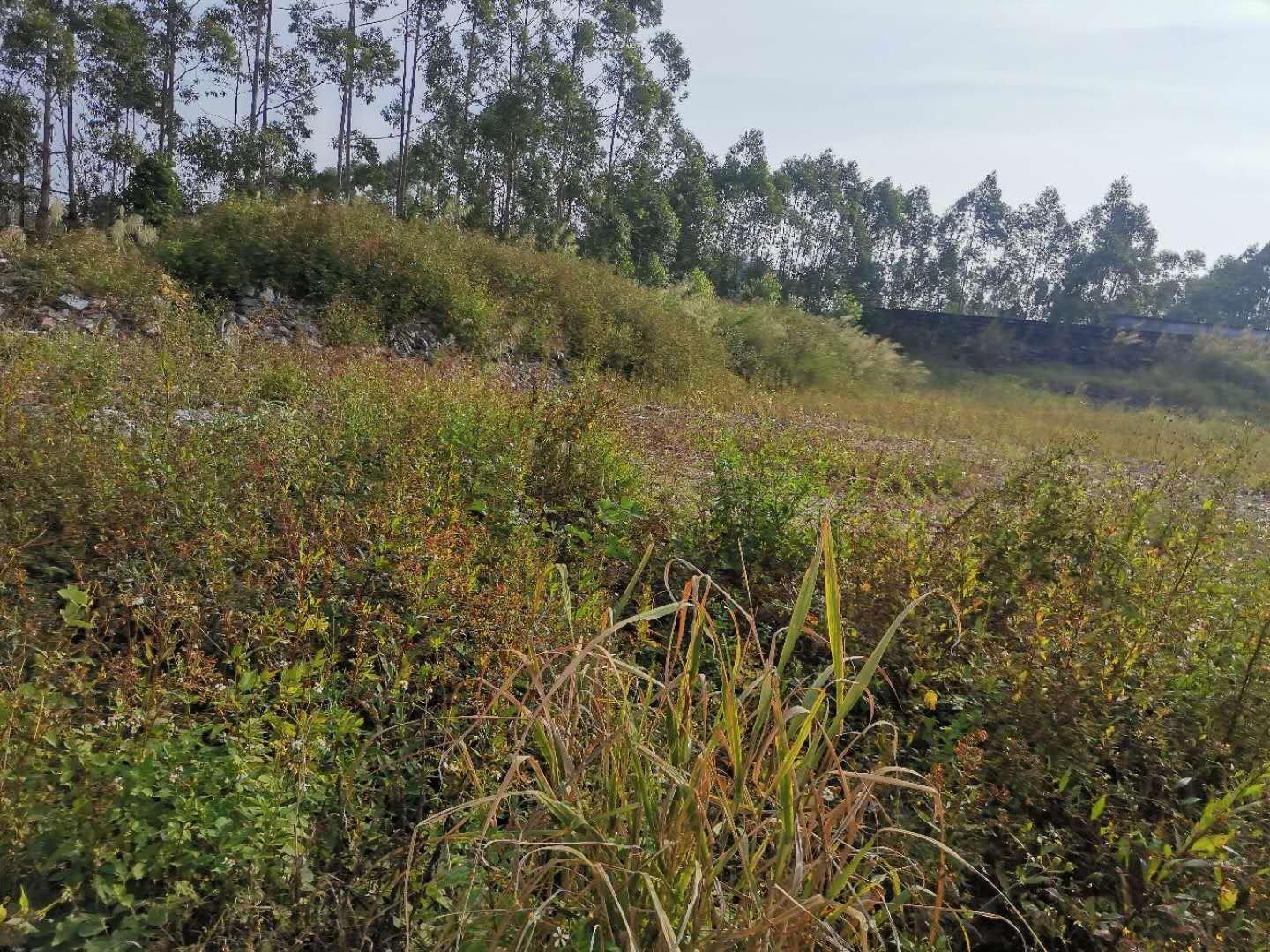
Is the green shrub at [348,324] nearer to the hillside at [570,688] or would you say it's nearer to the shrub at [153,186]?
the hillside at [570,688]

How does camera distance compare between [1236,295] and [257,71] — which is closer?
[257,71]

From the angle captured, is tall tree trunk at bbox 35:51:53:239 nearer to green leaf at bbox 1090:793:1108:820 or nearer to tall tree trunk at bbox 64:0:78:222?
tall tree trunk at bbox 64:0:78:222

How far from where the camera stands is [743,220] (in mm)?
51781

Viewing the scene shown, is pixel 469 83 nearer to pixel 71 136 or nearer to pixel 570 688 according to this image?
pixel 71 136

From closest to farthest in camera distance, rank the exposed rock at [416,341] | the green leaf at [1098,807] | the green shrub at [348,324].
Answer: the green leaf at [1098,807], the green shrub at [348,324], the exposed rock at [416,341]

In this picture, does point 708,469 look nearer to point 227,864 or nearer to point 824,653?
point 824,653

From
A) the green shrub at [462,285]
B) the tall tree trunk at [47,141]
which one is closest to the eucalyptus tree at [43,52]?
the tall tree trunk at [47,141]

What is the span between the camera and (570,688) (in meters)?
1.63

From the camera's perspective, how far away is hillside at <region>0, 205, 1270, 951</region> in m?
1.41

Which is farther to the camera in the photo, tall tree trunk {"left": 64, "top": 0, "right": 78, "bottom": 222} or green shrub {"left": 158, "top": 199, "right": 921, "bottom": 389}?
tall tree trunk {"left": 64, "top": 0, "right": 78, "bottom": 222}

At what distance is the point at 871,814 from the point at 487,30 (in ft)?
95.3

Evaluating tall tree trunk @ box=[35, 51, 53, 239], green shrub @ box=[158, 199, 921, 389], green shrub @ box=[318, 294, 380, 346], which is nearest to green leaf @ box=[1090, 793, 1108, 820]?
green shrub @ box=[318, 294, 380, 346]

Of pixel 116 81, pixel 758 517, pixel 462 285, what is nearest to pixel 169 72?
pixel 116 81

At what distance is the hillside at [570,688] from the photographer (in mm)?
1406
